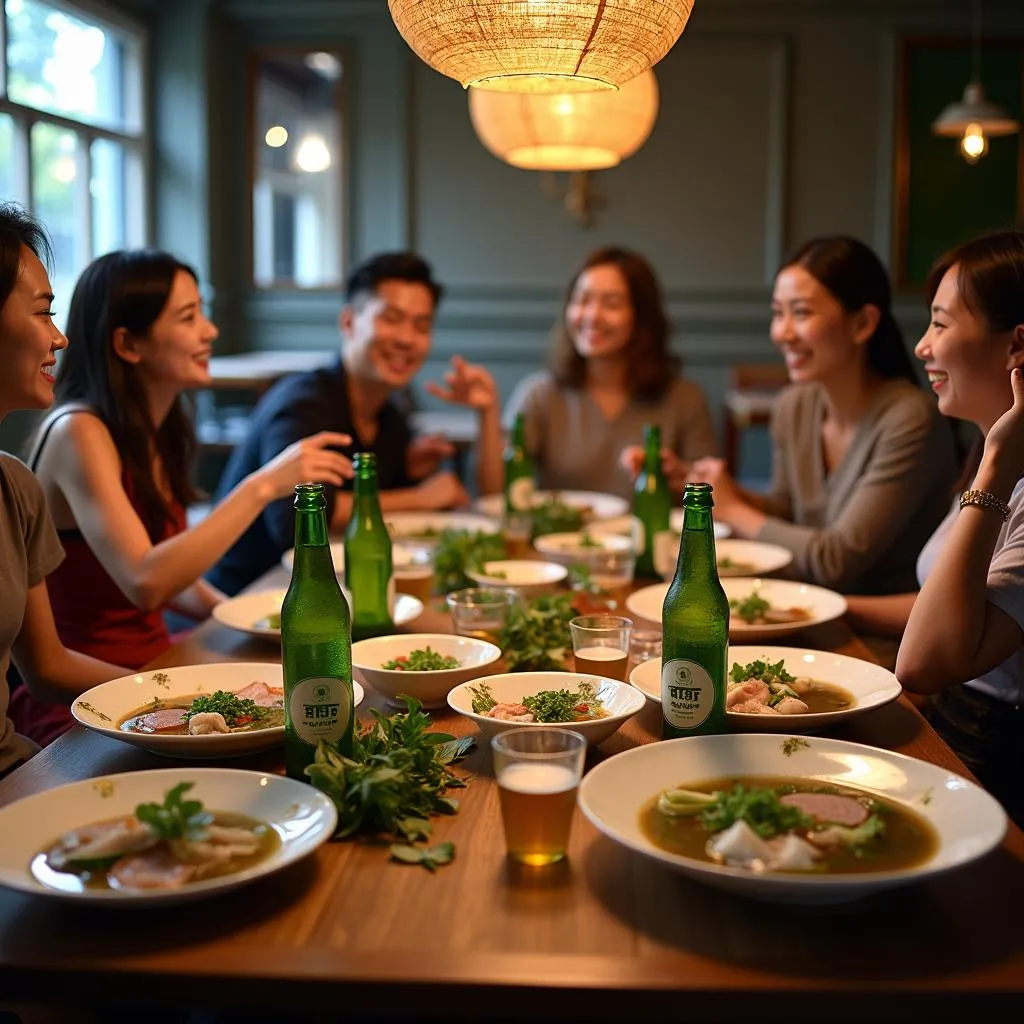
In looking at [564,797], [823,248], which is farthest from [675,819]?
[823,248]

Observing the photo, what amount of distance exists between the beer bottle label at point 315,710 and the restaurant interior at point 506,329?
0.11 meters

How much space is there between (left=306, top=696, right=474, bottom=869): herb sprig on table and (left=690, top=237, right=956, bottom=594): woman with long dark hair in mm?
1366

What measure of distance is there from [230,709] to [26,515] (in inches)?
22.2

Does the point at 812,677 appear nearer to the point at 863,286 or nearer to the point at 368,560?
the point at 368,560

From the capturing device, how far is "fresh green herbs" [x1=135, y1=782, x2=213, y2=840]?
1.01 metres

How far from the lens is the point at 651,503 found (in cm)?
238

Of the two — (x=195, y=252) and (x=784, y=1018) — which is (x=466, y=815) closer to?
(x=784, y=1018)

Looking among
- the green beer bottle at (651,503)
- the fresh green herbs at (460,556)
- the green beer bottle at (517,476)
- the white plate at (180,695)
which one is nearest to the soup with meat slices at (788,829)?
the white plate at (180,695)

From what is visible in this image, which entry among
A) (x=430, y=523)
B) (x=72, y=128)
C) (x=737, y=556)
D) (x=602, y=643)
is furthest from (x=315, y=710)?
(x=72, y=128)

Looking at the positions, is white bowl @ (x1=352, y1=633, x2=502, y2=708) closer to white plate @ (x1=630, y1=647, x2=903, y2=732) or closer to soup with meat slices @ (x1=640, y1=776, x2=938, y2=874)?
white plate @ (x1=630, y1=647, x2=903, y2=732)

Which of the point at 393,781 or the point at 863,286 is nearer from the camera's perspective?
the point at 393,781

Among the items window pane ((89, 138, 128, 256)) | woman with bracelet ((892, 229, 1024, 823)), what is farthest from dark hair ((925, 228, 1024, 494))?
window pane ((89, 138, 128, 256))

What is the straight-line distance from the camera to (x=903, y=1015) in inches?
34.2

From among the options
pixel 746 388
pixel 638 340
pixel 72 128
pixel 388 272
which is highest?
pixel 72 128
